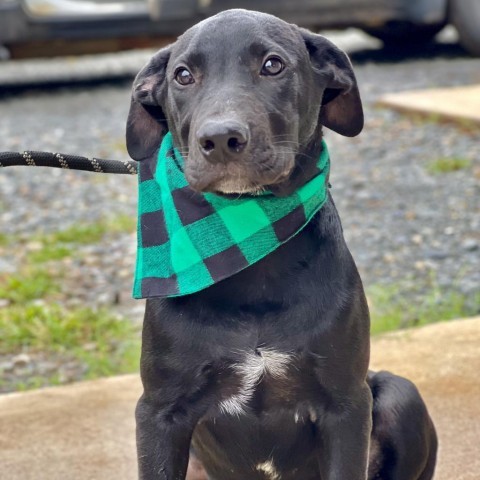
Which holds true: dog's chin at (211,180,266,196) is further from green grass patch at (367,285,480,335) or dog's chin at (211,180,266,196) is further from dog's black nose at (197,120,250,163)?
green grass patch at (367,285,480,335)

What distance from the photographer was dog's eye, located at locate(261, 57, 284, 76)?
2416mm

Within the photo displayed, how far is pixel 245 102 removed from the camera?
90.4 inches

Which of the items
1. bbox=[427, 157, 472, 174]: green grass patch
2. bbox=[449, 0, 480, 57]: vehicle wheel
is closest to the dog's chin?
bbox=[427, 157, 472, 174]: green grass patch

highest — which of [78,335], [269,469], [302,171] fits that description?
[302,171]

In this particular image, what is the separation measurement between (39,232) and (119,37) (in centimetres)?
354

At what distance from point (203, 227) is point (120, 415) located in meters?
1.24

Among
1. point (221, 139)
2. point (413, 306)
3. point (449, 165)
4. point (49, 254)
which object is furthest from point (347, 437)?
point (449, 165)

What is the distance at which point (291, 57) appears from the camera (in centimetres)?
246

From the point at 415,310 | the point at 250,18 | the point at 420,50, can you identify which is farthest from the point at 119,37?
the point at 250,18

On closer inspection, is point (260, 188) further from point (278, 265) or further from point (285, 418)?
point (285, 418)

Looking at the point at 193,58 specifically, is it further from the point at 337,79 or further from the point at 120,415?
the point at 120,415

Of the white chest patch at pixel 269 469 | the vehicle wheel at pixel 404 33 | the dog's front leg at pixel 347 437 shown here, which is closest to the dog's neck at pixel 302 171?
the dog's front leg at pixel 347 437

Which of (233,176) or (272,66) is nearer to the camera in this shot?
(233,176)

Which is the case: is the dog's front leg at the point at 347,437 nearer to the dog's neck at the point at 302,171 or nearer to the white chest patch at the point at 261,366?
the white chest patch at the point at 261,366
